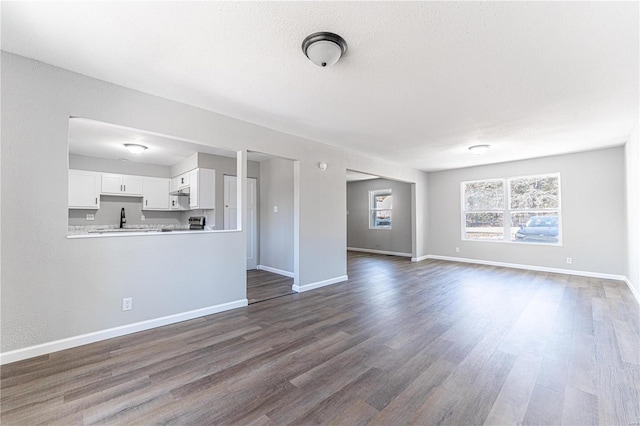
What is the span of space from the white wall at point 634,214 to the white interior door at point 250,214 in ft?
20.3

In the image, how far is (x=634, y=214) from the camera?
13.0 feet

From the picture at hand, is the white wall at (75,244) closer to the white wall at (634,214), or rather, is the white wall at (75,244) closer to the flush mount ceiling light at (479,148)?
the flush mount ceiling light at (479,148)

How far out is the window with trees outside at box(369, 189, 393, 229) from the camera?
29.1 ft

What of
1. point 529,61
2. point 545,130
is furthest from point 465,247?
point 529,61

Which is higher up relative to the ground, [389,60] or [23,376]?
[389,60]

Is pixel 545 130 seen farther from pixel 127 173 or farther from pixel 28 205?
pixel 127 173

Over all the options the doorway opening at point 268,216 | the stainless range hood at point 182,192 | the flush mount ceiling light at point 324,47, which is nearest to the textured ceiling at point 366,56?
the flush mount ceiling light at point 324,47

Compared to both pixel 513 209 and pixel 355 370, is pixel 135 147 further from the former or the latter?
pixel 513 209

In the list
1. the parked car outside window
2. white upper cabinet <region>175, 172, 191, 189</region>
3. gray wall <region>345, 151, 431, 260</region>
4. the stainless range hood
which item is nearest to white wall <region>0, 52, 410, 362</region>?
white upper cabinet <region>175, 172, 191, 189</region>

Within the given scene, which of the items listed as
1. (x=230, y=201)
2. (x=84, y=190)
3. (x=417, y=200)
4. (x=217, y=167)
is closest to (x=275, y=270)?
(x=230, y=201)

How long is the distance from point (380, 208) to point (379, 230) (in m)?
0.74

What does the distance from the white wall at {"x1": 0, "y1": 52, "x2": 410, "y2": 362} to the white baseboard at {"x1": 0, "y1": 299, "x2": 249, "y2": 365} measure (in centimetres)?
4

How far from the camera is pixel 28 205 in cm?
Answer: 228

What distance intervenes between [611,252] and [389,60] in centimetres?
607
